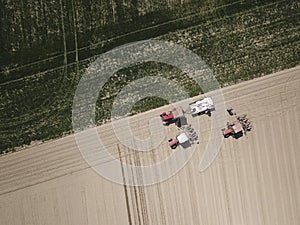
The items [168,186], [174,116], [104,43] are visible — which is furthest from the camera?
[104,43]

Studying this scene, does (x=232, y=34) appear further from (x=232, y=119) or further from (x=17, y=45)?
(x=17, y=45)

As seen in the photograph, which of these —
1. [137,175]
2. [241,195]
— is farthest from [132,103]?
[241,195]

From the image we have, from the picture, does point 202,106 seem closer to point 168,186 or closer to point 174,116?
point 174,116

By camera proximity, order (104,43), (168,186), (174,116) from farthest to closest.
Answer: (104,43) → (168,186) → (174,116)

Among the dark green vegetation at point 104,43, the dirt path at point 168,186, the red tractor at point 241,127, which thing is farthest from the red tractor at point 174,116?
the red tractor at point 241,127

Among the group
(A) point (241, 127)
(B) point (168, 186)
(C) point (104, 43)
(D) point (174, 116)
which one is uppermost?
(C) point (104, 43)

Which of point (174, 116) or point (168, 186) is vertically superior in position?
point (174, 116)

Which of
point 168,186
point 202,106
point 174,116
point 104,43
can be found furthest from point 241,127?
point 104,43
